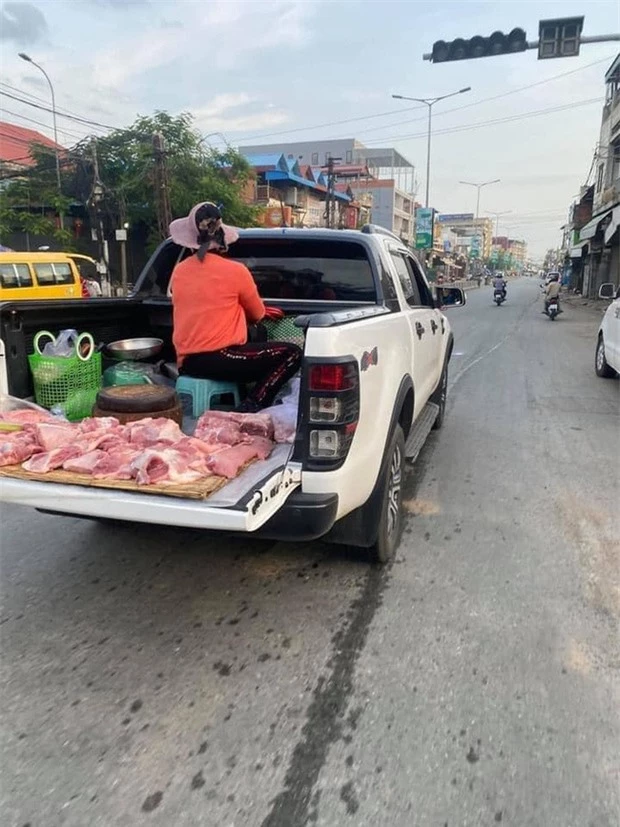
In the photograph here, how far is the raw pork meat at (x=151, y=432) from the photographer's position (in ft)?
9.63

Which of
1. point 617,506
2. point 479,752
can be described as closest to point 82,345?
point 479,752

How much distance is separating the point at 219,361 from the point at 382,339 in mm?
1089

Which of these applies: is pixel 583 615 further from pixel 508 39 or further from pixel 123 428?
pixel 508 39

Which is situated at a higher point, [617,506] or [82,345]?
[82,345]

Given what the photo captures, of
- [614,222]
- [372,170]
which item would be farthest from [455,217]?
[614,222]

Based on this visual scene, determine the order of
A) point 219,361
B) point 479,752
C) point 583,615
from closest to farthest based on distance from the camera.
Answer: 1. point 479,752
2. point 583,615
3. point 219,361

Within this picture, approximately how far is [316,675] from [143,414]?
1.55m

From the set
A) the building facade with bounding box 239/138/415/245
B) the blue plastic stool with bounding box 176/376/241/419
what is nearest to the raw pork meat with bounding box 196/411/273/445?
the blue plastic stool with bounding box 176/376/241/419

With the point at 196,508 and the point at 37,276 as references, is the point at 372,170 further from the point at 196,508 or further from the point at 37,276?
the point at 196,508

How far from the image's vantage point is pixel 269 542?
395 centimetres

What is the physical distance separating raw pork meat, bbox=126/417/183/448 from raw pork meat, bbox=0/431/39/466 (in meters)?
0.43

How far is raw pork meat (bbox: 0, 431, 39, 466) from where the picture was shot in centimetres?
270

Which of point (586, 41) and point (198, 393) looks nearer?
point (198, 393)

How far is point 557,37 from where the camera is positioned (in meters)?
12.7
